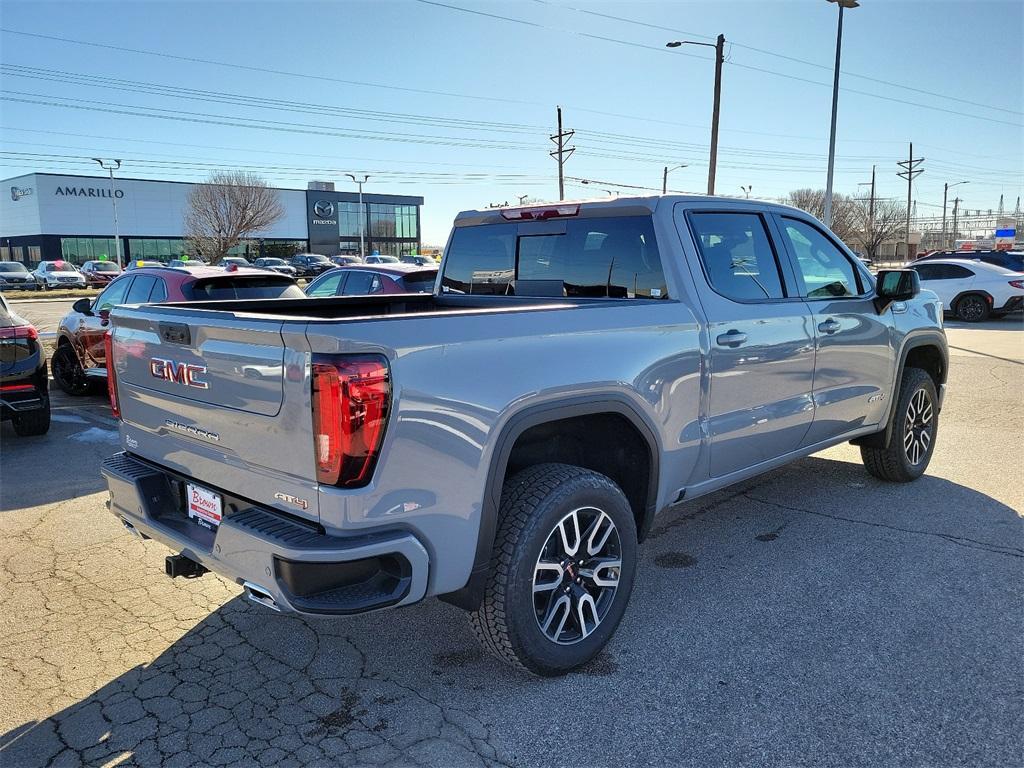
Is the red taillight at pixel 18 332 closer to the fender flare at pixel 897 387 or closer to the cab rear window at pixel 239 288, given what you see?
the cab rear window at pixel 239 288

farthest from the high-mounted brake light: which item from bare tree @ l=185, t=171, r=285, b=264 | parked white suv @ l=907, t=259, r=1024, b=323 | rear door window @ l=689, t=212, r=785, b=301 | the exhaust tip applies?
bare tree @ l=185, t=171, r=285, b=264

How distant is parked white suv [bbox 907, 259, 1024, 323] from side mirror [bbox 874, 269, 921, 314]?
15500 mm

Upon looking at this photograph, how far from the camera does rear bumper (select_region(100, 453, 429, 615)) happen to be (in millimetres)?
2420

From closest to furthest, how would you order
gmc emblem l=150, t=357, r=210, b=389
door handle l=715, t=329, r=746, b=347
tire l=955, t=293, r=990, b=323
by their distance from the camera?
gmc emblem l=150, t=357, r=210, b=389, door handle l=715, t=329, r=746, b=347, tire l=955, t=293, r=990, b=323

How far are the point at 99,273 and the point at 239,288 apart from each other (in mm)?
43850

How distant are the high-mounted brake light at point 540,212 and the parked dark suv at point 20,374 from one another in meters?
5.04

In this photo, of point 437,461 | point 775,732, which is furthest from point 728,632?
point 437,461

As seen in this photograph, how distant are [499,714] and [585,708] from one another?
0.33m

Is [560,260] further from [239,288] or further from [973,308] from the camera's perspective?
[973,308]

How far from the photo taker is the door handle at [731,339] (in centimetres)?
374

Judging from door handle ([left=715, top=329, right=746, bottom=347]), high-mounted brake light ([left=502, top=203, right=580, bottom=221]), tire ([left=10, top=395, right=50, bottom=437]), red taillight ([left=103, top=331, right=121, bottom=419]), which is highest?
high-mounted brake light ([left=502, top=203, right=580, bottom=221])

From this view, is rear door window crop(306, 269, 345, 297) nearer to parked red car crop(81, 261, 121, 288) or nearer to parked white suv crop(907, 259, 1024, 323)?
parked white suv crop(907, 259, 1024, 323)

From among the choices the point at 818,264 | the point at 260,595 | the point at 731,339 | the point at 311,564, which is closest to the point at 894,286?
the point at 818,264

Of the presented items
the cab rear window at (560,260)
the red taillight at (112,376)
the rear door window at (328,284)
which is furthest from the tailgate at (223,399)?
the rear door window at (328,284)
